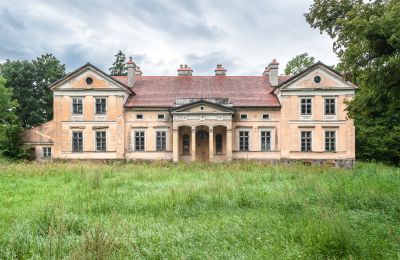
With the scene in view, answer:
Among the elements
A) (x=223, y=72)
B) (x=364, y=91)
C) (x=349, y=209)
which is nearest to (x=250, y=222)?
(x=349, y=209)

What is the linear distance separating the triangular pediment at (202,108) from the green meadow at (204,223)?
17296mm

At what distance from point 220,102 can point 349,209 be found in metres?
21.6

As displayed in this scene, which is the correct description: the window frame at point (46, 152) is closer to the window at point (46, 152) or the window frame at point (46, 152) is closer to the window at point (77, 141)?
the window at point (46, 152)

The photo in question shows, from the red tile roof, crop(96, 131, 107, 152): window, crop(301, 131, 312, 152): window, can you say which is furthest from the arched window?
crop(301, 131, 312, 152): window

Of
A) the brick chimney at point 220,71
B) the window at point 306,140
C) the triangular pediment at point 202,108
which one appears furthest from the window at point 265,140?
the brick chimney at point 220,71

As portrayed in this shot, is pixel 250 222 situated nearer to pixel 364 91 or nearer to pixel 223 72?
pixel 364 91

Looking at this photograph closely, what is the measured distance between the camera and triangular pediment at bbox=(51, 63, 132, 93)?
98.8 ft

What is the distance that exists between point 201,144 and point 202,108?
3840 mm

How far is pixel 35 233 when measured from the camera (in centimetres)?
655

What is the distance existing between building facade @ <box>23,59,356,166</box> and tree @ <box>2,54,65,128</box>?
1419 centimetres

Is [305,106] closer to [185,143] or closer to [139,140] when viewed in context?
[185,143]

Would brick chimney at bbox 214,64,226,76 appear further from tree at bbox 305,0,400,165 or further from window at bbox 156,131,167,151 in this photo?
tree at bbox 305,0,400,165

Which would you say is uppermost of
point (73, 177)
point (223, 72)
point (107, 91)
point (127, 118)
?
point (223, 72)

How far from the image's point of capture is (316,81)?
97.8ft
